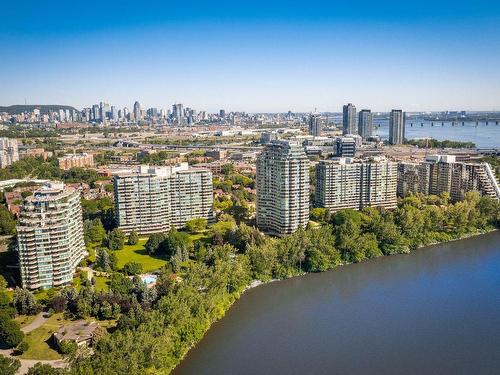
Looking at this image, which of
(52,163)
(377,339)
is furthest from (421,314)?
(52,163)

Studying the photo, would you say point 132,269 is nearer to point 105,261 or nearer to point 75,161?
point 105,261

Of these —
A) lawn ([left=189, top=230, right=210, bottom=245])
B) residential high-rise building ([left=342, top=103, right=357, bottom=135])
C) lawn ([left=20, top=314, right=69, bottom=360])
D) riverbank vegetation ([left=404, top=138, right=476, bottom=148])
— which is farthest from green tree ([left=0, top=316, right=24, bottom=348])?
residential high-rise building ([left=342, top=103, right=357, bottom=135])

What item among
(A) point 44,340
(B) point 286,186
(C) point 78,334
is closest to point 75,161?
(B) point 286,186

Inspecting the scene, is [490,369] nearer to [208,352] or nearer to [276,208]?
[208,352]

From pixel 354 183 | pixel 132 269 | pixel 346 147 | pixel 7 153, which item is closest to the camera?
pixel 132 269

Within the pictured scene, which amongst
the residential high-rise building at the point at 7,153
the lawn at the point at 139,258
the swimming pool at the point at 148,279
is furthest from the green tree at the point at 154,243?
the residential high-rise building at the point at 7,153

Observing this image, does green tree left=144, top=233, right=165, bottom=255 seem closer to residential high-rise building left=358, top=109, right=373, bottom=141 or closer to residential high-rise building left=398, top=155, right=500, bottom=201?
residential high-rise building left=398, top=155, right=500, bottom=201
